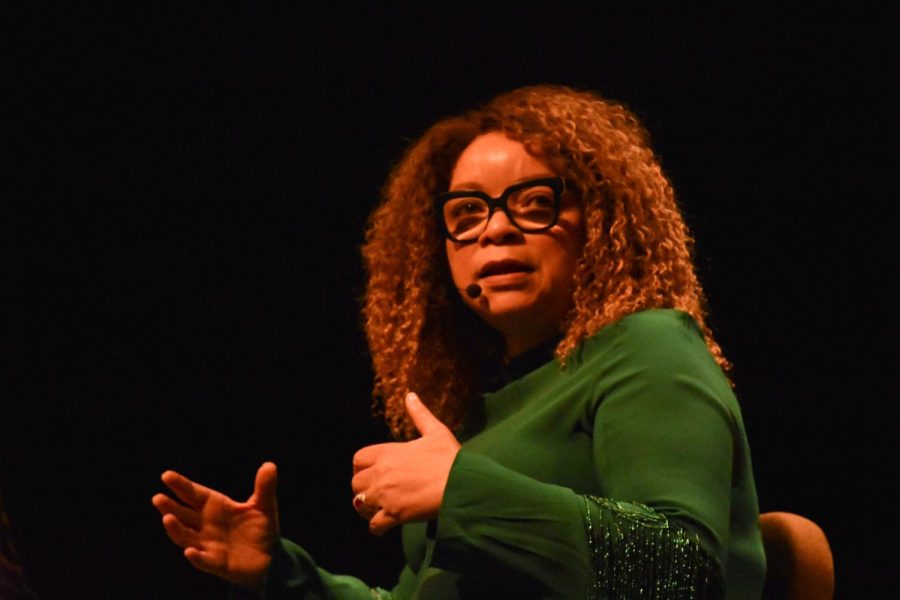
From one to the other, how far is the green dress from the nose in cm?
18

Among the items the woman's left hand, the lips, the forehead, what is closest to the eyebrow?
the forehead

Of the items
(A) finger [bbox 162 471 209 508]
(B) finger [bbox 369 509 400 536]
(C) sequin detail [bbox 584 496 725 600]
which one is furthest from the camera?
(A) finger [bbox 162 471 209 508]

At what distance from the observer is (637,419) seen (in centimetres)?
119

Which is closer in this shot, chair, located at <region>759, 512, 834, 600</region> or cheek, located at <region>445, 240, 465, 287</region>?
chair, located at <region>759, 512, 834, 600</region>

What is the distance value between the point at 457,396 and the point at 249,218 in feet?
3.14

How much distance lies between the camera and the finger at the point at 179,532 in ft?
4.54

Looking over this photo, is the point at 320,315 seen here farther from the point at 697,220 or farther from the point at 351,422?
the point at 697,220

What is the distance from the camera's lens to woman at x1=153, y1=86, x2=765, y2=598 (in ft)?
3.64

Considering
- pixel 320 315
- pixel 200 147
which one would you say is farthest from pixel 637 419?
pixel 200 147

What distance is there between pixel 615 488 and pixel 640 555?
93 millimetres

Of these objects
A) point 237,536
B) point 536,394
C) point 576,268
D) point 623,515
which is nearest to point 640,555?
point 623,515

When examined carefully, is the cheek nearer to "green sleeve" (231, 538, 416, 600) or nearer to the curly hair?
the curly hair

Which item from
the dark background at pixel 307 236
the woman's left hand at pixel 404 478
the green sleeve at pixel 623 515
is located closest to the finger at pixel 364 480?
the woman's left hand at pixel 404 478

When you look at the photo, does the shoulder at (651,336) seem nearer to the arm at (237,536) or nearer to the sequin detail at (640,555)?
the sequin detail at (640,555)
